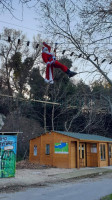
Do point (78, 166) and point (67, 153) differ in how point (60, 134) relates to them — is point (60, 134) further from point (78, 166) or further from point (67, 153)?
point (78, 166)

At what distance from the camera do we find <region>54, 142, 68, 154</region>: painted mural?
1884 cm

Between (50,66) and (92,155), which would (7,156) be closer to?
(50,66)

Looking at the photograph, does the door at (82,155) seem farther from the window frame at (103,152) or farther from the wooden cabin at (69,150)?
the window frame at (103,152)

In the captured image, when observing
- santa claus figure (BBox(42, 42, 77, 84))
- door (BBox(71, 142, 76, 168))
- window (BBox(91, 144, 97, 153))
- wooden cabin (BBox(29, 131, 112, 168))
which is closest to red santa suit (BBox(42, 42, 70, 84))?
santa claus figure (BBox(42, 42, 77, 84))

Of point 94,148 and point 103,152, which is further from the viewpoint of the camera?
point 103,152

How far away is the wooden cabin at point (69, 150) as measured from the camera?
18797mm

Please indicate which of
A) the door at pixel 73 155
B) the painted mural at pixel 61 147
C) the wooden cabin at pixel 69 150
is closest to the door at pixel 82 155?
the wooden cabin at pixel 69 150

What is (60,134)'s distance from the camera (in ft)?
64.1

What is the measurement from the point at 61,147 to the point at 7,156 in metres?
7.16

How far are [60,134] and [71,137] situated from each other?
1199mm

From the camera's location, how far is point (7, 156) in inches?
508

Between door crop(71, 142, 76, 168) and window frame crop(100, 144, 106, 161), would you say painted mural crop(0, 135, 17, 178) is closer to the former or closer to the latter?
door crop(71, 142, 76, 168)

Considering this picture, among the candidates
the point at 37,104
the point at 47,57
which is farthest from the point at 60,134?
the point at 47,57

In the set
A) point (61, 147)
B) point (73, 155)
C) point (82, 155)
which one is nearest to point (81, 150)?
point (82, 155)
